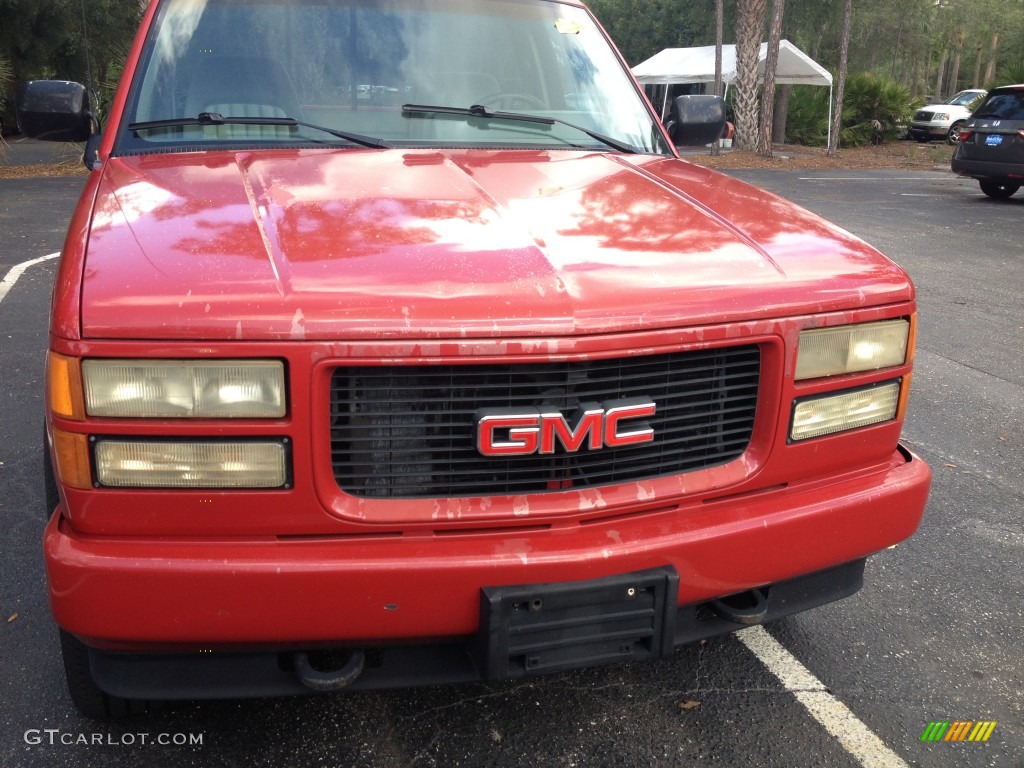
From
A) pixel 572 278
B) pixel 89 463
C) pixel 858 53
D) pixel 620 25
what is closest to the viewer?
pixel 89 463

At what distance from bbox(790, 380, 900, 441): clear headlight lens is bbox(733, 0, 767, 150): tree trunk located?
21.4 metres

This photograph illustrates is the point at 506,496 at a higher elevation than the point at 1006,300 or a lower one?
higher

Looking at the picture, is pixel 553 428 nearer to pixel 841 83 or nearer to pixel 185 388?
pixel 185 388

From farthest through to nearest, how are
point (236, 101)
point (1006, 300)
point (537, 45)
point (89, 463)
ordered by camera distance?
point (1006, 300), point (537, 45), point (236, 101), point (89, 463)

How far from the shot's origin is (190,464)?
71.9 inches

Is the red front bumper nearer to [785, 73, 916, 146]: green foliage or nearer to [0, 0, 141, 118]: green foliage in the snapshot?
[0, 0, 141, 118]: green foliage

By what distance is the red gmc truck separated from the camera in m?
1.80

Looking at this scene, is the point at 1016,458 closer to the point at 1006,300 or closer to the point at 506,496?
the point at 506,496

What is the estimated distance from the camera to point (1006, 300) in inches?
303

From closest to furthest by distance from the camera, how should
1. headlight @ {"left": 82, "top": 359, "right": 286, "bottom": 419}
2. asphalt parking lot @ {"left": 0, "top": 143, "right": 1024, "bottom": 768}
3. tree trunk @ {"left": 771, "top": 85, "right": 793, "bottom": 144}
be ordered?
1. headlight @ {"left": 82, "top": 359, "right": 286, "bottom": 419}
2. asphalt parking lot @ {"left": 0, "top": 143, "right": 1024, "bottom": 768}
3. tree trunk @ {"left": 771, "top": 85, "right": 793, "bottom": 144}

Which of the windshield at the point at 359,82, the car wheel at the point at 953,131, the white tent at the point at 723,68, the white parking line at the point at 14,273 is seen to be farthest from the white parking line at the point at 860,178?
the windshield at the point at 359,82

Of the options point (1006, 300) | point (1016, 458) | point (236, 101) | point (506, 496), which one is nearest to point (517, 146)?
point (236, 101)

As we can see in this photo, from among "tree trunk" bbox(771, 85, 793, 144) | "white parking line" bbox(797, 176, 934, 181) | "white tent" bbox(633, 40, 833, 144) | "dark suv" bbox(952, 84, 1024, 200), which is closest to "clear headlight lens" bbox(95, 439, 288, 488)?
"dark suv" bbox(952, 84, 1024, 200)

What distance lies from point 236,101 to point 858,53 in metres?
41.1
